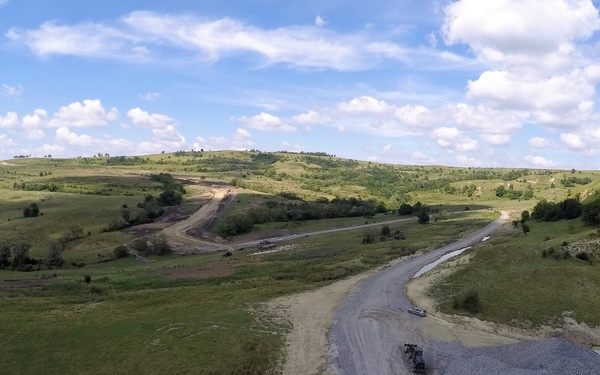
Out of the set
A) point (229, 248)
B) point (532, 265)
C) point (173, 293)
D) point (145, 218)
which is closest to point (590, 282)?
point (532, 265)

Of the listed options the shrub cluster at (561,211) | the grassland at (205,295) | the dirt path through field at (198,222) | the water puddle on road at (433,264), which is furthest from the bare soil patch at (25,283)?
the shrub cluster at (561,211)

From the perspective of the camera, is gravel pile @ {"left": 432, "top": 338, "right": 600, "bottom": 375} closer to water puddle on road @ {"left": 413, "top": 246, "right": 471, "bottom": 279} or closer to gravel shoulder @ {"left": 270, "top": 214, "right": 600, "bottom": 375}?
gravel shoulder @ {"left": 270, "top": 214, "right": 600, "bottom": 375}

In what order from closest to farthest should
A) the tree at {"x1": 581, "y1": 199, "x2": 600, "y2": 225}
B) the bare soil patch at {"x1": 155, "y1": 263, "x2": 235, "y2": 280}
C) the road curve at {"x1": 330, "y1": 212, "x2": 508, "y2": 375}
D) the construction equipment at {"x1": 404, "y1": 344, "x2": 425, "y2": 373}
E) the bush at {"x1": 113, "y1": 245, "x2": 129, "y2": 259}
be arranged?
1. the construction equipment at {"x1": 404, "y1": 344, "x2": 425, "y2": 373}
2. the road curve at {"x1": 330, "y1": 212, "x2": 508, "y2": 375}
3. the bare soil patch at {"x1": 155, "y1": 263, "x2": 235, "y2": 280}
4. the tree at {"x1": 581, "y1": 199, "x2": 600, "y2": 225}
5. the bush at {"x1": 113, "y1": 245, "x2": 129, "y2": 259}

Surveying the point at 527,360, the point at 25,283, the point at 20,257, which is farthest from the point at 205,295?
the point at 20,257

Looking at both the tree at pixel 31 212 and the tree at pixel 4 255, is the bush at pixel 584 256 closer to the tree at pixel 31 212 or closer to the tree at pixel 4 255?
the tree at pixel 4 255

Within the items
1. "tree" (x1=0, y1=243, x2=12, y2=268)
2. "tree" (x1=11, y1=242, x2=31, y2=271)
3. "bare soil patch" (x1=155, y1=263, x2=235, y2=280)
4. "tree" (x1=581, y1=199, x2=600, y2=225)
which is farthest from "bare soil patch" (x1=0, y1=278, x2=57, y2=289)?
"tree" (x1=581, y1=199, x2=600, y2=225)
